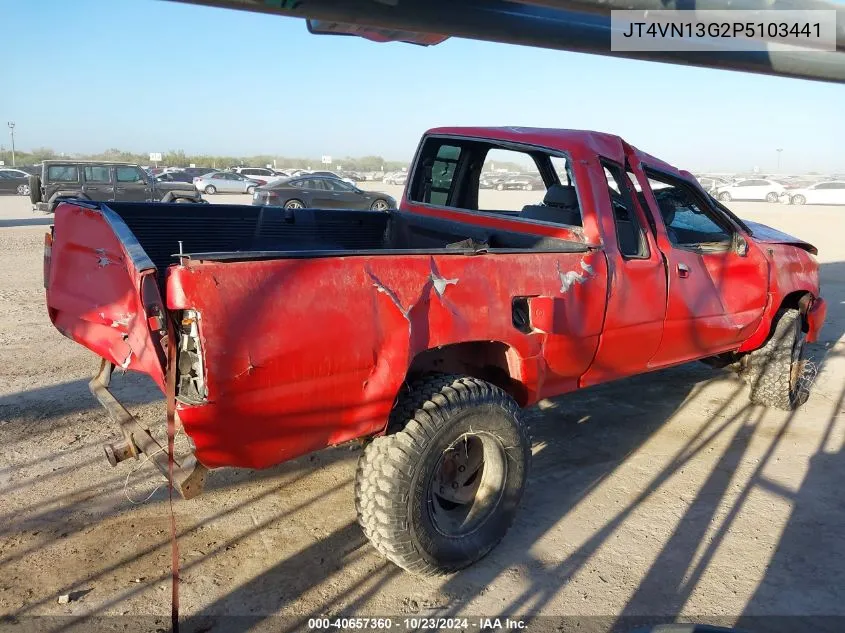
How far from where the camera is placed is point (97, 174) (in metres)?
20.9

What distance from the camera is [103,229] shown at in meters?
3.15

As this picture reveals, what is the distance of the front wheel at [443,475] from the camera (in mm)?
3047

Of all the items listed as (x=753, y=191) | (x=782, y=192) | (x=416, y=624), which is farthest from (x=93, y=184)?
(x=782, y=192)

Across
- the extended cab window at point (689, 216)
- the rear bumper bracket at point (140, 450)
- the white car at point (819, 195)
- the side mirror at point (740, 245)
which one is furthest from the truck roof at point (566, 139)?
the white car at point (819, 195)

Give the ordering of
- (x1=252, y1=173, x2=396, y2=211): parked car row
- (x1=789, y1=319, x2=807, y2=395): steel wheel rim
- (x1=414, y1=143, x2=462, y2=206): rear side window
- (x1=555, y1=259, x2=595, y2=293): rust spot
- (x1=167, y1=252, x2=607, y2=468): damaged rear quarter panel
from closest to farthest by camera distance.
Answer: (x1=167, y1=252, x2=607, y2=468): damaged rear quarter panel
(x1=555, y1=259, x2=595, y2=293): rust spot
(x1=414, y1=143, x2=462, y2=206): rear side window
(x1=789, y1=319, x2=807, y2=395): steel wheel rim
(x1=252, y1=173, x2=396, y2=211): parked car row

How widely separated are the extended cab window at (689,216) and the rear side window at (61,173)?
19960 mm

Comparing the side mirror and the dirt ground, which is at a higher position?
the side mirror

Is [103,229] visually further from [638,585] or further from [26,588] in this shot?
[638,585]

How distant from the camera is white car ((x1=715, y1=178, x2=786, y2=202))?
4166 cm

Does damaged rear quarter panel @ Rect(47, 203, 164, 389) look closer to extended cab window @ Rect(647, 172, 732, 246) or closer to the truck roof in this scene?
the truck roof

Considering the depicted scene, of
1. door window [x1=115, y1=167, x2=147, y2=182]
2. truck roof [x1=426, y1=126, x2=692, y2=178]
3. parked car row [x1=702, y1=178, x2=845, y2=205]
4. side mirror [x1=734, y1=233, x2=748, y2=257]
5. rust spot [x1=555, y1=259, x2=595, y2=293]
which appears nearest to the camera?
rust spot [x1=555, y1=259, x2=595, y2=293]

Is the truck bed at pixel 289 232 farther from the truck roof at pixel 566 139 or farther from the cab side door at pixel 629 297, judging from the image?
the truck roof at pixel 566 139

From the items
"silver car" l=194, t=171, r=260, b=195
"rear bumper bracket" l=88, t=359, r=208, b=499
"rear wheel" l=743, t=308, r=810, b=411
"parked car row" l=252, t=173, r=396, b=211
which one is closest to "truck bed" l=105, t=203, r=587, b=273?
"rear bumper bracket" l=88, t=359, r=208, b=499

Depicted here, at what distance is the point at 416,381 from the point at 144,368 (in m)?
1.20
